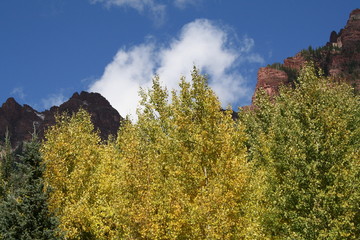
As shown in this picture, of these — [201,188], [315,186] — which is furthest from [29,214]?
[315,186]

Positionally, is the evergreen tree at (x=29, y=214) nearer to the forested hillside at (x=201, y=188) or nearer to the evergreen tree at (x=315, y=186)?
the forested hillside at (x=201, y=188)

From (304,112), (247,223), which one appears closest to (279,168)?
(304,112)

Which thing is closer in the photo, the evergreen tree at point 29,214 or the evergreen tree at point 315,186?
the evergreen tree at point 315,186

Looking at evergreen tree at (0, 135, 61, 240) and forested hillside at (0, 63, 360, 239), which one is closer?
forested hillside at (0, 63, 360, 239)

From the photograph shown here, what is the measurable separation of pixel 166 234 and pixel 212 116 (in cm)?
883

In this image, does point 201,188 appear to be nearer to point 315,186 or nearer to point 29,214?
point 315,186

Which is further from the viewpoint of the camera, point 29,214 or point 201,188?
point 29,214

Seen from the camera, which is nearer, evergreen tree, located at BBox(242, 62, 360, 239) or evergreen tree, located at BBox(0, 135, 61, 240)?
evergreen tree, located at BBox(242, 62, 360, 239)

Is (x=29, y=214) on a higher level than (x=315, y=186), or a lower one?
lower

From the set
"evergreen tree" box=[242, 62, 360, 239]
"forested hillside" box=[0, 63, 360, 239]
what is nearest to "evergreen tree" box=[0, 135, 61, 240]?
"forested hillside" box=[0, 63, 360, 239]

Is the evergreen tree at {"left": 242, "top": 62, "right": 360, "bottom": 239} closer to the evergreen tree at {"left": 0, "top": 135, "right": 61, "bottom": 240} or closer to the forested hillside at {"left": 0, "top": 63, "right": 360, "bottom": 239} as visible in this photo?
the forested hillside at {"left": 0, "top": 63, "right": 360, "bottom": 239}

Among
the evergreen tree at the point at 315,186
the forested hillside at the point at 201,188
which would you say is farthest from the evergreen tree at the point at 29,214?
the evergreen tree at the point at 315,186

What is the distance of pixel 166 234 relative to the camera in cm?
2183

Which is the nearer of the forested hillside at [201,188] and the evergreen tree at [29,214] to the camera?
the forested hillside at [201,188]
